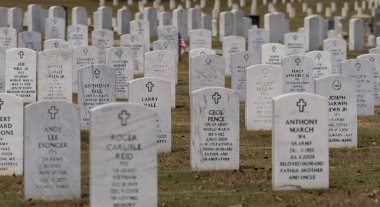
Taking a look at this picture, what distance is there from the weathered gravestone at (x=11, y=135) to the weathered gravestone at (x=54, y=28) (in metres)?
20.3

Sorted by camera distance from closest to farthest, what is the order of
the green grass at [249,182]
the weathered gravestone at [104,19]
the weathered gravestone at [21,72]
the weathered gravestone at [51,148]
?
the weathered gravestone at [51,148], the green grass at [249,182], the weathered gravestone at [21,72], the weathered gravestone at [104,19]

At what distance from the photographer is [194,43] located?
115 feet

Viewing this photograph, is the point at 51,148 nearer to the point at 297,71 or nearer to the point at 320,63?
the point at 297,71

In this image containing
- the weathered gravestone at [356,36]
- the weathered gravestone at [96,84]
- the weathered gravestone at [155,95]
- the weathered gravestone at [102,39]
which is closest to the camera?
the weathered gravestone at [155,95]

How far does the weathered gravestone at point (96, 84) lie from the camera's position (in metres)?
22.3

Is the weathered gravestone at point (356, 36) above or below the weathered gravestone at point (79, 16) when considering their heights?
below

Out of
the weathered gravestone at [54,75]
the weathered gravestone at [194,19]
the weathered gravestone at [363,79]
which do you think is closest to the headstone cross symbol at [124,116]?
the weathered gravestone at [54,75]

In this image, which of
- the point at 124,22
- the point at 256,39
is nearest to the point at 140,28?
the point at 256,39

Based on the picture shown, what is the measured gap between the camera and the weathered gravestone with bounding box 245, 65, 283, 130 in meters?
22.6

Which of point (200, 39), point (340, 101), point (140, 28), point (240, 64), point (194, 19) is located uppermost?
point (194, 19)

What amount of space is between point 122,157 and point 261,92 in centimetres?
842

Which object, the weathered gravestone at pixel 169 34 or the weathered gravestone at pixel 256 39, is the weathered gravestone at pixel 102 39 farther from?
the weathered gravestone at pixel 256 39

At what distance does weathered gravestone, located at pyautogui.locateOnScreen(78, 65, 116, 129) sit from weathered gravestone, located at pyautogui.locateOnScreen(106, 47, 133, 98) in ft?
15.9

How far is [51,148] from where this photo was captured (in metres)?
15.8
